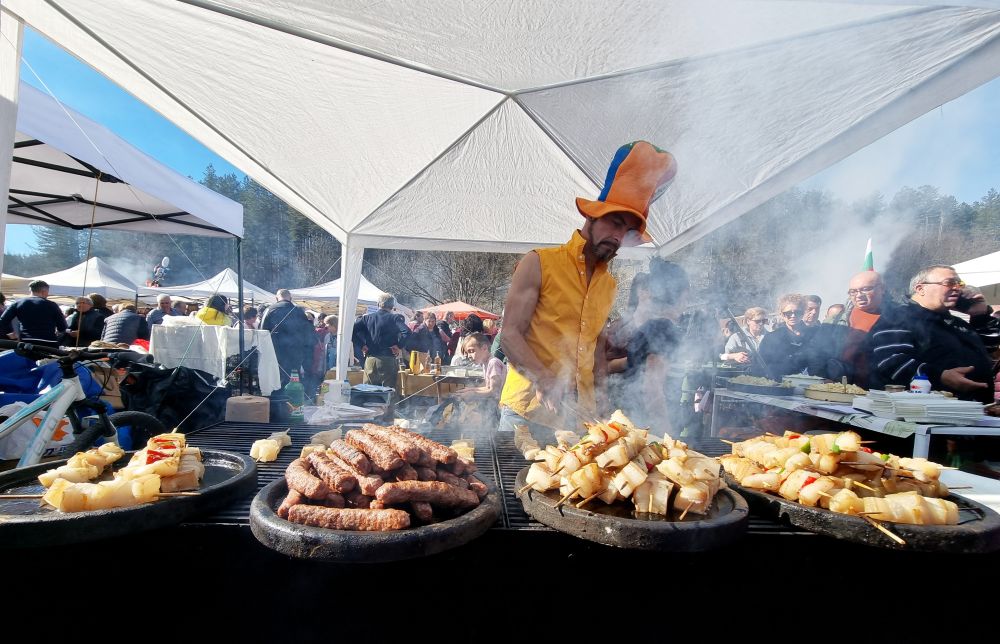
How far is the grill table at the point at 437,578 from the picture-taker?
180 centimetres

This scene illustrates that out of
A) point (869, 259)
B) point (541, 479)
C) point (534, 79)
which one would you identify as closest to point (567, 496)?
point (541, 479)

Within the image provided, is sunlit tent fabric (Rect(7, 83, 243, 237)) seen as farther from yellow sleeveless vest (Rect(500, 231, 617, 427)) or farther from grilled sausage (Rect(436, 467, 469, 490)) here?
grilled sausage (Rect(436, 467, 469, 490))

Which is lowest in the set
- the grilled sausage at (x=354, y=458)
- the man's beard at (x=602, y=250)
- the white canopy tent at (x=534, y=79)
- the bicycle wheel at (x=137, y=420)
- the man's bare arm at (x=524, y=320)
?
the bicycle wheel at (x=137, y=420)

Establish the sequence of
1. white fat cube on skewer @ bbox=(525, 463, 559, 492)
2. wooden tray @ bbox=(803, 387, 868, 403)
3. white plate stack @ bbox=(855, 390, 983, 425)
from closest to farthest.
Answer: white fat cube on skewer @ bbox=(525, 463, 559, 492)
white plate stack @ bbox=(855, 390, 983, 425)
wooden tray @ bbox=(803, 387, 868, 403)

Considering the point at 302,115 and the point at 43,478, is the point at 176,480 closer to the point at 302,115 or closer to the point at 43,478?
the point at 43,478

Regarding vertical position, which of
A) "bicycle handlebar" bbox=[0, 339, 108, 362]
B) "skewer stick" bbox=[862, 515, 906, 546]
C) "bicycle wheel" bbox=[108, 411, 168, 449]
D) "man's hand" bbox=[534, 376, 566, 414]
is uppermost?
"bicycle handlebar" bbox=[0, 339, 108, 362]

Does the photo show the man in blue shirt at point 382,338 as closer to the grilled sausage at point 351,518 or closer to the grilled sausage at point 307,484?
the grilled sausage at point 307,484

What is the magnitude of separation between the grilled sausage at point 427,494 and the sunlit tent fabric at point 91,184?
3.91m

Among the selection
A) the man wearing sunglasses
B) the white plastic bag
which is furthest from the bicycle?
the man wearing sunglasses

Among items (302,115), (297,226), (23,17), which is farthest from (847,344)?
(297,226)

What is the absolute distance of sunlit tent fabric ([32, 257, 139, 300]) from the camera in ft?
64.1

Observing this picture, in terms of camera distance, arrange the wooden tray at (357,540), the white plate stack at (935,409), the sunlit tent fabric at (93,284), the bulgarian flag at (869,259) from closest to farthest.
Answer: the wooden tray at (357,540) → the white plate stack at (935,409) → the bulgarian flag at (869,259) → the sunlit tent fabric at (93,284)

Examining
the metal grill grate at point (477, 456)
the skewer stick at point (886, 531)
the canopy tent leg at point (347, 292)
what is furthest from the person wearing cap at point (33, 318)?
the skewer stick at point (886, 531)

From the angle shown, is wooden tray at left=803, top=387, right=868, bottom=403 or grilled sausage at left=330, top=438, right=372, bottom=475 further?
wooden tray at left=803, top=387, right=868, bottom=403
